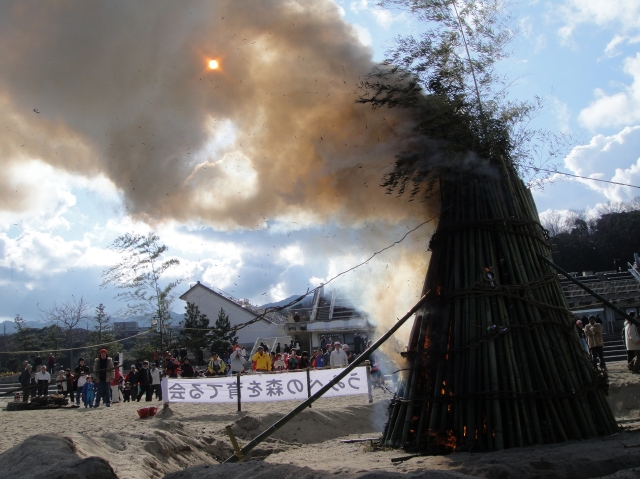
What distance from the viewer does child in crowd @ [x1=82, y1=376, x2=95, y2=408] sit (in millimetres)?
15391

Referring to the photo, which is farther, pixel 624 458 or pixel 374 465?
pixel 374 465

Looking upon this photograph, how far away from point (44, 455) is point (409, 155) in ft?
16.9

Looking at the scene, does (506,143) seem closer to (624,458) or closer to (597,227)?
(624,458)

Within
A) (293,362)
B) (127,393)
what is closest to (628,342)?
(293,362)

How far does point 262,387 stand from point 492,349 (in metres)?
8.04

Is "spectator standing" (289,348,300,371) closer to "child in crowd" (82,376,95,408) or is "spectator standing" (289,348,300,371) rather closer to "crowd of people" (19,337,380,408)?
"crowd of people" (19,337,380,408)

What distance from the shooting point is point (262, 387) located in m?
13.2

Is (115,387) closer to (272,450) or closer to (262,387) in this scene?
(262,387)

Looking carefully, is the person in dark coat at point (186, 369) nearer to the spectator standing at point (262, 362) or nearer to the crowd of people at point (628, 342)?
the spectator standing at point (262, 362)

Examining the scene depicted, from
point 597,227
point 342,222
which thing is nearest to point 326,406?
point 342,222

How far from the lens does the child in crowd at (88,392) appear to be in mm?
15391

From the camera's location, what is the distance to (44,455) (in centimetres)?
570

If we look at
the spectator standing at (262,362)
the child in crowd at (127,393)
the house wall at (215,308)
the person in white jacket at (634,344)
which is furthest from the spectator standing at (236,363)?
the house wall at (215,308)

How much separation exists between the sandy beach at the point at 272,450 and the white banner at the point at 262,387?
0.83ft
